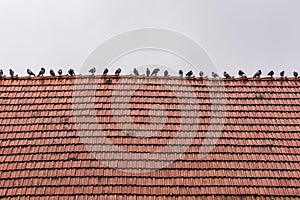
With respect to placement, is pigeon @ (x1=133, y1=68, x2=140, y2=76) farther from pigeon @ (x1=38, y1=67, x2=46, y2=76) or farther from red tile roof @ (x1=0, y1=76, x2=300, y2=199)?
pigeon @ (x1=38, y1=67, x2=46, y2=76)

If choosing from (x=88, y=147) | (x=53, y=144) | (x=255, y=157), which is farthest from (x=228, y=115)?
(x=53, y=144)

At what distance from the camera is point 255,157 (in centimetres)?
748

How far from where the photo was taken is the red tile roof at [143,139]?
6938 millimetres

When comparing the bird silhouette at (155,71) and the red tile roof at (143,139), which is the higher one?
the bird silhouette at (155,71)

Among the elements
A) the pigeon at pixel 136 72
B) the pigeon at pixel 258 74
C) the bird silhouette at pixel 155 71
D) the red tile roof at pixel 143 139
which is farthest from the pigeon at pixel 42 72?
the pigeon at pixel 258 74

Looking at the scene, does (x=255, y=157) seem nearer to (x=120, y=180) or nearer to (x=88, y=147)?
(x=120, y=180)

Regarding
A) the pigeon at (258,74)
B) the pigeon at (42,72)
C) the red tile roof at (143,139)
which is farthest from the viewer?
the pigeon at (258,74)

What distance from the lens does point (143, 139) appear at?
25.5 ft

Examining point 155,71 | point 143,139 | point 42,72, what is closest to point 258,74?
point 155,71

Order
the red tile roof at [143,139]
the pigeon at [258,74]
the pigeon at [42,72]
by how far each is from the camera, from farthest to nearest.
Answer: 1. the pigeon at [258,74]
2. the pigeon at [42,72]
3. the red tile roof at [143,139]

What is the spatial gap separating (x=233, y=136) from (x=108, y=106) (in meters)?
2.53

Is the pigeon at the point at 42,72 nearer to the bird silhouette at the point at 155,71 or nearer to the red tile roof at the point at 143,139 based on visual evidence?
the red tile roof at the point at 143,139

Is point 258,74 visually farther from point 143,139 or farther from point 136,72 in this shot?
point 143,139

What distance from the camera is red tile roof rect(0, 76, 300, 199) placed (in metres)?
6.94
